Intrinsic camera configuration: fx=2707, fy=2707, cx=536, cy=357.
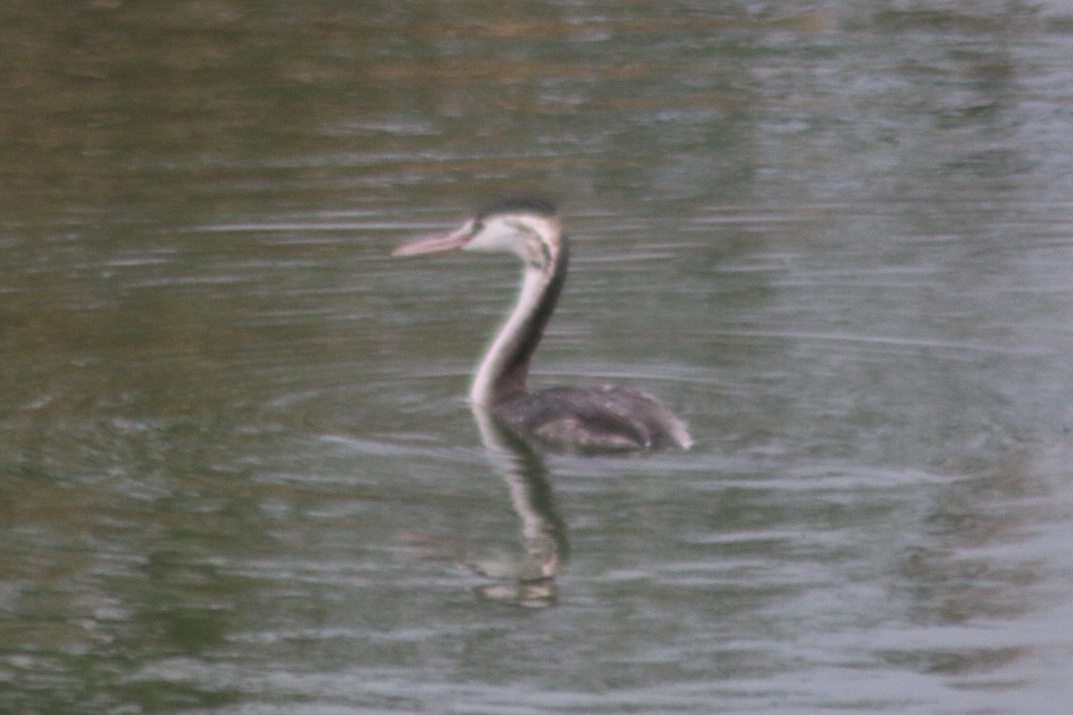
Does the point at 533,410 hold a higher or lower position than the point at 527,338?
lower

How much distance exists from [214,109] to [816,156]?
4297 millimetres

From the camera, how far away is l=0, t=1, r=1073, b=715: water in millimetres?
7988

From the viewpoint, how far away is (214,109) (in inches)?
706

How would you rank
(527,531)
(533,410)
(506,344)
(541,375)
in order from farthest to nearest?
(541,375)
(506,344)
(533,410)
(527,531)

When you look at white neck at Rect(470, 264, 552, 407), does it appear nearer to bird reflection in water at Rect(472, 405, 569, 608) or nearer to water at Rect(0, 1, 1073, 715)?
water at Rect(0, 1, 1073, 715)

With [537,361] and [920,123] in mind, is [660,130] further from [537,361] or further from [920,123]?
[537,361]

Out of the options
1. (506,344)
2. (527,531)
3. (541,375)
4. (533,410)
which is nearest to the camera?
(527,531)

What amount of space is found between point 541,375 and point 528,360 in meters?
0.63

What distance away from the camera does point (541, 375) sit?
1155cm

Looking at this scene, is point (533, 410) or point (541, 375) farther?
point (541, 375)

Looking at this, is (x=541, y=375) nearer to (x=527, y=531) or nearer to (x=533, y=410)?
(x=533, y=410)

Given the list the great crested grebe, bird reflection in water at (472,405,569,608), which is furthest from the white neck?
bird reflection in water at (472,405,569,608)

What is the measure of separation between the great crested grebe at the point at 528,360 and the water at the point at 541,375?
160 mm

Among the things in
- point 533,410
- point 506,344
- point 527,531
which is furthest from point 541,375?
point 527,531
